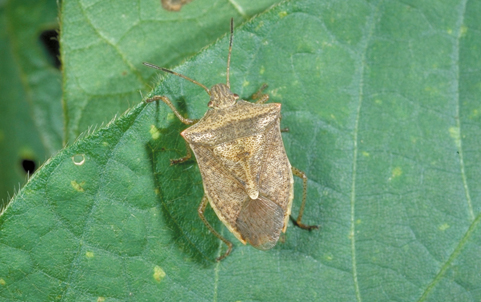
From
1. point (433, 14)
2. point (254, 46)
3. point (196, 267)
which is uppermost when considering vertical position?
point (254, 46)

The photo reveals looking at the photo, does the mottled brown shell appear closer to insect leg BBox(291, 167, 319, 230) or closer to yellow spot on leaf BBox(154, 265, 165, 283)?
insect leg BBox(291, 167, 319, 230)

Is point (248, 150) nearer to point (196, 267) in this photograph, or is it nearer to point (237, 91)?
point (237, 91)

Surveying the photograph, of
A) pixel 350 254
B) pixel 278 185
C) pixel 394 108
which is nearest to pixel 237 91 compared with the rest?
pixel 278 185

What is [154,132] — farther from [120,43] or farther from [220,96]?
[120,43]

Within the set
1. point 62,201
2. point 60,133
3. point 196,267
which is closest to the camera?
point 62,201

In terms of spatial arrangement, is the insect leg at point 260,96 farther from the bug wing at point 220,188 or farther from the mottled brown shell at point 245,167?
the bug wing at point 220,188

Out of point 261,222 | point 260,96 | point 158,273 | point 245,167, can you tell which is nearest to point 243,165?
point 245,167

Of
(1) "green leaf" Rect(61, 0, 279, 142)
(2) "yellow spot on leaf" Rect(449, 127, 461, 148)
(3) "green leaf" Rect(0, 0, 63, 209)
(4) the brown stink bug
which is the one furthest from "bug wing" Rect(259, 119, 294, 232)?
(3) "green leaf" Rect(0, 0, 63, 209)

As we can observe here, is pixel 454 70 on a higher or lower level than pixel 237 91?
lower
